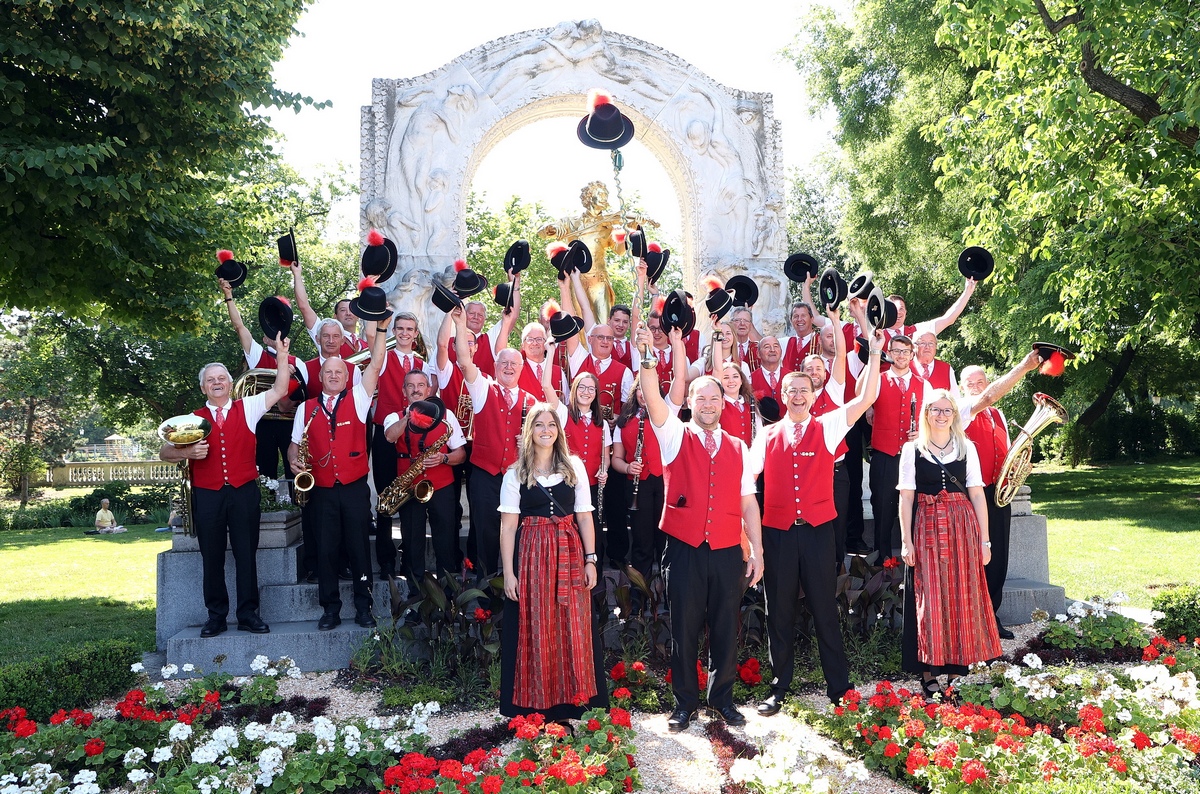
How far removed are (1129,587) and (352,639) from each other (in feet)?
23.8

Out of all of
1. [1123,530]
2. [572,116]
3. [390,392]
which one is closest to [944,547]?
[390,392]

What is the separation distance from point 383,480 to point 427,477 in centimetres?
68

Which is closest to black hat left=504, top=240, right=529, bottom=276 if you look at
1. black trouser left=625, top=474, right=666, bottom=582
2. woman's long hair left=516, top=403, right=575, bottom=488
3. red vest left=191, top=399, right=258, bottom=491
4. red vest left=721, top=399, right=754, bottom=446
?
woman's long hair left=516, top=403, right=575, bottom=488

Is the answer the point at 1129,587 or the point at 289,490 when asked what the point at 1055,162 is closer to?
the point at 1129,587

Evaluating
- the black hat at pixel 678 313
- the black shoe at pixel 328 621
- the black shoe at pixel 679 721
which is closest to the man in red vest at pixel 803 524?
the black shoe at pixel 679 721

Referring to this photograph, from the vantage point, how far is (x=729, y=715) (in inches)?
200

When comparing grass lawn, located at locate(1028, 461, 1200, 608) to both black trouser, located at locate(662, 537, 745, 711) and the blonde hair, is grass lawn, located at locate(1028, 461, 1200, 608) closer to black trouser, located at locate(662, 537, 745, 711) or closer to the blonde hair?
the blonde hair

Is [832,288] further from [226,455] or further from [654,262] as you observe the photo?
[226,455]

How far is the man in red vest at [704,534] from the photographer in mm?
4906

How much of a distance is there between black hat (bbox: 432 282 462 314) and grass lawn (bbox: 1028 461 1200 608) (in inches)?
257

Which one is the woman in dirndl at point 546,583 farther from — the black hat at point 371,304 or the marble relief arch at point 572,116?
the marble relief arch at point 572,116

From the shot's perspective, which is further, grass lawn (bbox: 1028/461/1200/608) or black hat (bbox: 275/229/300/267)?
grass lawn (bbox: 1028/461/1200/608)

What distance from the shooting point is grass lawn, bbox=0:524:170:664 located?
7941 mm

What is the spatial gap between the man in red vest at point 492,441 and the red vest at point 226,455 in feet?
5.12
